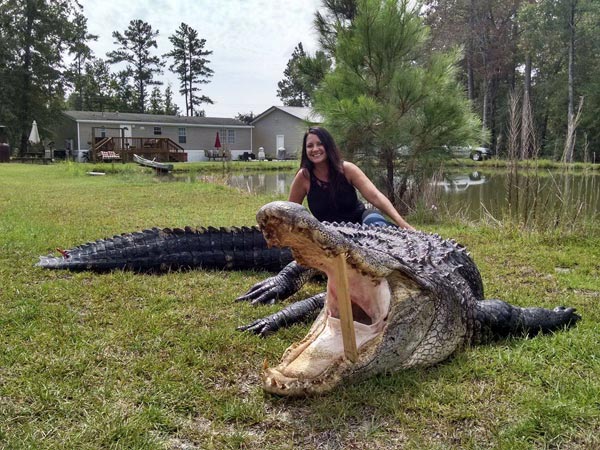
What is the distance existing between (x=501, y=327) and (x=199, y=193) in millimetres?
9153

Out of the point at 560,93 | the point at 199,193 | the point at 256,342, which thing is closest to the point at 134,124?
the point at 199,193

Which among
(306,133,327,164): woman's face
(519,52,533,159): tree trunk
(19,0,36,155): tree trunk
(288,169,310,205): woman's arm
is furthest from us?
(19,0,36,155): tree trunk

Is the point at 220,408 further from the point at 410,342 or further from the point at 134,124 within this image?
the point at 134,124

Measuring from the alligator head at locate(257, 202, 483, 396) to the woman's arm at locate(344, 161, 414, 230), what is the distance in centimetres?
127

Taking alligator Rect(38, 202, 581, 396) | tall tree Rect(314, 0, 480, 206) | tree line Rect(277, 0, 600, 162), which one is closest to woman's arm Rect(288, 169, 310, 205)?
alligator Rect(38, 202, 581, 396)

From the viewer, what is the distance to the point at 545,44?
26969 millimetres

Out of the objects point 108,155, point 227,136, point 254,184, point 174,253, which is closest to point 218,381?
Result: point 174,253

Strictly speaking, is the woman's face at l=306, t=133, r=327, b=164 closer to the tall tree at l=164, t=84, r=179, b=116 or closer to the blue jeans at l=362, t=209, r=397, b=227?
the blue jeans at l=362, t=209, r=397, b=227

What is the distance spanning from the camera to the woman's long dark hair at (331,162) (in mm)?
3877

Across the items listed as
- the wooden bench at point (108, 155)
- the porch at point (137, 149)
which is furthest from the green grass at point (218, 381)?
the porch at point (137, 149)

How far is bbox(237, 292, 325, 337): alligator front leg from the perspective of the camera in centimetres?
269

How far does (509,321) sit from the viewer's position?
2541 millimetres

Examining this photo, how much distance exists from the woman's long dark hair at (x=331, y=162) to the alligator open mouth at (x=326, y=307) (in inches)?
77.0

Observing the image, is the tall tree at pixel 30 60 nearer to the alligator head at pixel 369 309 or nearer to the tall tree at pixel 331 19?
the tall tree at pixel 331 19
